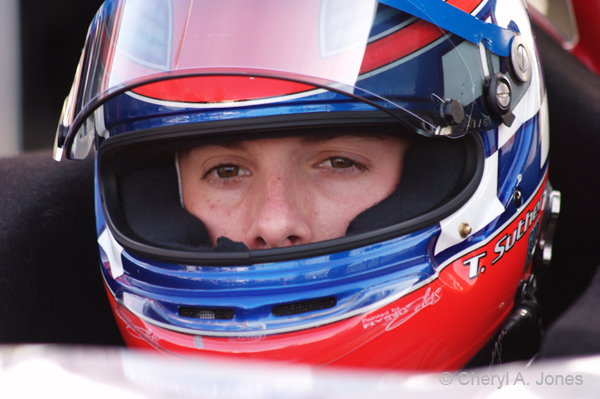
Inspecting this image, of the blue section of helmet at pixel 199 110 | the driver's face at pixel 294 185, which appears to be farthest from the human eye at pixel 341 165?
the blue section of helmet at pixel 199 110

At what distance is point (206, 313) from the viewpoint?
2.93 feet

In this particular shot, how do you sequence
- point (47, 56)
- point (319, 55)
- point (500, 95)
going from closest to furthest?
point (319, 55), point (500, 95), point (47, 56)

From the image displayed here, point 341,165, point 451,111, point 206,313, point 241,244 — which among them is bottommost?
point 206,313

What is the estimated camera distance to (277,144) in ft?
3.06

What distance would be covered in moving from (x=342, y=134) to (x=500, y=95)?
29 centimetres

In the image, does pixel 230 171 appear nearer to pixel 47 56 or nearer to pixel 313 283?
pixel 313 283

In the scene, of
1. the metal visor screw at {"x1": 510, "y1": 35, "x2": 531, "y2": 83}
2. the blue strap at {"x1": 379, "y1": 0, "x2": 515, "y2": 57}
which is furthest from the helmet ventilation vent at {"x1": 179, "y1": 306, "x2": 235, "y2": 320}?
the metal visor screw at {"x1": 510, "y1": 35, "x2": 531, "y2": 83}

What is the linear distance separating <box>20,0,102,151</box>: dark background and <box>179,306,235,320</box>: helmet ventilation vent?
2.67m

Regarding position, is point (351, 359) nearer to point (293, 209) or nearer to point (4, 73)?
point (293, 209)

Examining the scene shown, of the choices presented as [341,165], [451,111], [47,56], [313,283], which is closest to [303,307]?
[313,283]

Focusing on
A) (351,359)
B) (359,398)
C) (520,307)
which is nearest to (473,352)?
(520,307)

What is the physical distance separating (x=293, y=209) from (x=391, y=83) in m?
0.27

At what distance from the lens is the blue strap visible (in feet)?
2.82

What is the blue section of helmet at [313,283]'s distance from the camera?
2.79ft
